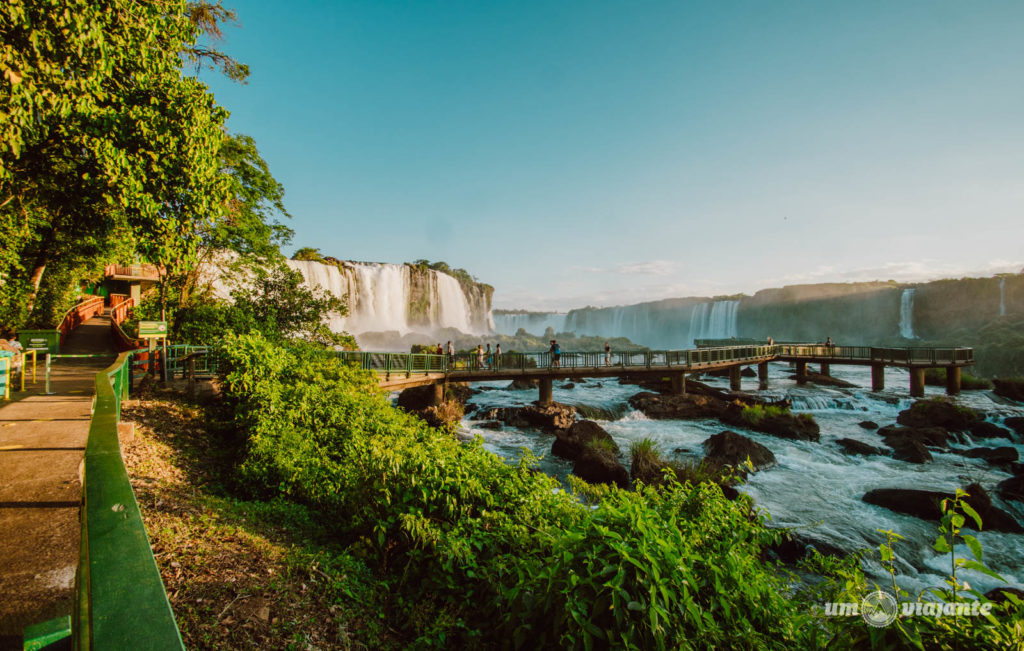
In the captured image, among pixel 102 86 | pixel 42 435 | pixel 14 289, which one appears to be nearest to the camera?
pixel 42 435

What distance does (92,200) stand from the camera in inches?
321

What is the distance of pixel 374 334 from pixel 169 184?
38.0 metres

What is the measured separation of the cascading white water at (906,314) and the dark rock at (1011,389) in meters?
42.5

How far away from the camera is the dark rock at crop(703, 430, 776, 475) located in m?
12.7

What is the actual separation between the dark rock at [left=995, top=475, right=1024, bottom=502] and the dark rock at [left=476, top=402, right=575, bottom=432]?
12.2 metres

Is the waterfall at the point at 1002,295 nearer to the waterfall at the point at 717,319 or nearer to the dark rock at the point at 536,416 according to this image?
the waterfall at the point at 717,319

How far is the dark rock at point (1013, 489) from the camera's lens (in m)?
10.8

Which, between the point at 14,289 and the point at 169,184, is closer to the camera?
the point at 169,184

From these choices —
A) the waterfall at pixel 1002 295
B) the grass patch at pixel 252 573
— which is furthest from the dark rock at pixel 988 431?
the waterfall at pixel 1002 295

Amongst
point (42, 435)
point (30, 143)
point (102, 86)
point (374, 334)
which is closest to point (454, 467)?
point (42, 435)

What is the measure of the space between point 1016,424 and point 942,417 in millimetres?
2799

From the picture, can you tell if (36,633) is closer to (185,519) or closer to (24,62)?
(185,519)

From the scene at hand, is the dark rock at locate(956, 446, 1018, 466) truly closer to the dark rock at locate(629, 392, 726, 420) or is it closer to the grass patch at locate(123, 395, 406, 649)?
the dark rock at locate(629, 392, 726, 420)

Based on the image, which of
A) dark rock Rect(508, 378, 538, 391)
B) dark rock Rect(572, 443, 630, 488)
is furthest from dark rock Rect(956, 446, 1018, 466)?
dark rock Rect(508, 378, 538, 391)
